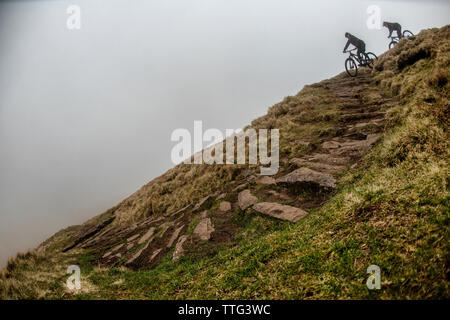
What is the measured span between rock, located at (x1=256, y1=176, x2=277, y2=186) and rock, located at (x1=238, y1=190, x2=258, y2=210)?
0.80 meters

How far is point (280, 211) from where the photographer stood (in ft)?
22.1

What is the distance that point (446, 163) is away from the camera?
4117 millimetres

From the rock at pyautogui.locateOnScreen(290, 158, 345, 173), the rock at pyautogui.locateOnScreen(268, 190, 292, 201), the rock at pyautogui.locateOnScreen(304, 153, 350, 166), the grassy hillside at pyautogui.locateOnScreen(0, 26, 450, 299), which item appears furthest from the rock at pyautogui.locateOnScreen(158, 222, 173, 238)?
the rock at pyautogui.locateOnScreen(304, 153, 350, 166)

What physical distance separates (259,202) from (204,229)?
220 centimetres

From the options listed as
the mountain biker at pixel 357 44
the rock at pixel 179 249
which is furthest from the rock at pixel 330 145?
the mountain biker at pixel 357 44

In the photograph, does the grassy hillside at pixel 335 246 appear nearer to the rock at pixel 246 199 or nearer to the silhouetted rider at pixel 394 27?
the rock at pixel 246 199

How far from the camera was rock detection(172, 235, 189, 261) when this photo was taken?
6723mm

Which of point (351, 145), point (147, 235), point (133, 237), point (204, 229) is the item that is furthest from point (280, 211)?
point (133, 237)

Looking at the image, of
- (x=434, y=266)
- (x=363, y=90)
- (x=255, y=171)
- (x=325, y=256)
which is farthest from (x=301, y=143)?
(x=363, y=90)

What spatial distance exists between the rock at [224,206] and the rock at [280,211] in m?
1.33

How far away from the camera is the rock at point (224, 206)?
332 inches

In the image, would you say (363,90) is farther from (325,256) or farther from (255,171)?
(325,256)

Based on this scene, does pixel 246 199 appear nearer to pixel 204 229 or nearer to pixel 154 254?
pixel 204 229

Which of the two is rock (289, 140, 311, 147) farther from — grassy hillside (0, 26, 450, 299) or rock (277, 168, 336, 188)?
rock (277, 168, 336, 188)
